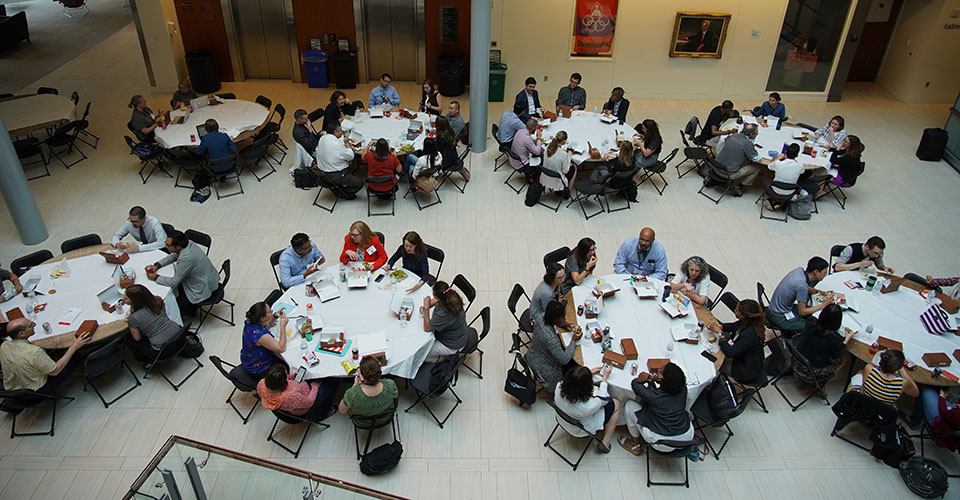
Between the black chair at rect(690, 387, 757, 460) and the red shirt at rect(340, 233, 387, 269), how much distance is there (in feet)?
14.4

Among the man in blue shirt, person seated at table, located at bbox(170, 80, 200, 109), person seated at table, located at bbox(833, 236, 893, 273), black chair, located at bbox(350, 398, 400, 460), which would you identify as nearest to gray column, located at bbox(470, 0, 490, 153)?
the man in blue shirt

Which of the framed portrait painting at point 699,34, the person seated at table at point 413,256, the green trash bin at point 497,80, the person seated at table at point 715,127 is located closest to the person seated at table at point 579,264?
the person seated at table at point 413,256

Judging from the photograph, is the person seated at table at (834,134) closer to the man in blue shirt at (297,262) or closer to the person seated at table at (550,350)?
the person seated at table at (550,350)

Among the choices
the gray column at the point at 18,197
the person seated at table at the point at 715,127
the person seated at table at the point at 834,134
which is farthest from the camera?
the person seated at table at the point at 715,127

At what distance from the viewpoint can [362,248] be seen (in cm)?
841

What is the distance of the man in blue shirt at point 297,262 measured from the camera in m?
8.08

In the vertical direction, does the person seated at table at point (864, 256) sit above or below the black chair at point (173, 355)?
above

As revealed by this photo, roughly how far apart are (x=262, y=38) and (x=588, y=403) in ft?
46.5

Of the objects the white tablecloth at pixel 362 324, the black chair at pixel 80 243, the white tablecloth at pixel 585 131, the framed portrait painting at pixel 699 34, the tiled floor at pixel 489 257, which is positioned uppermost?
the framed portrait painting at pixel 699 34

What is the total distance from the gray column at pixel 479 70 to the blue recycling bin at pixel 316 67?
5.34m

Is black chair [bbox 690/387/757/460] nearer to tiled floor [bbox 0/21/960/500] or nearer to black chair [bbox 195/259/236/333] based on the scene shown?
tiled floor [bbox 0/21/960/500]

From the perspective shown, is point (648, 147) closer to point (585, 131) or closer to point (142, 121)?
point (585, 131)

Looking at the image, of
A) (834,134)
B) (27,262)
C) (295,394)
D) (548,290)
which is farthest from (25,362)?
(834,134)

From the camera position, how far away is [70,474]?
6.75 m
